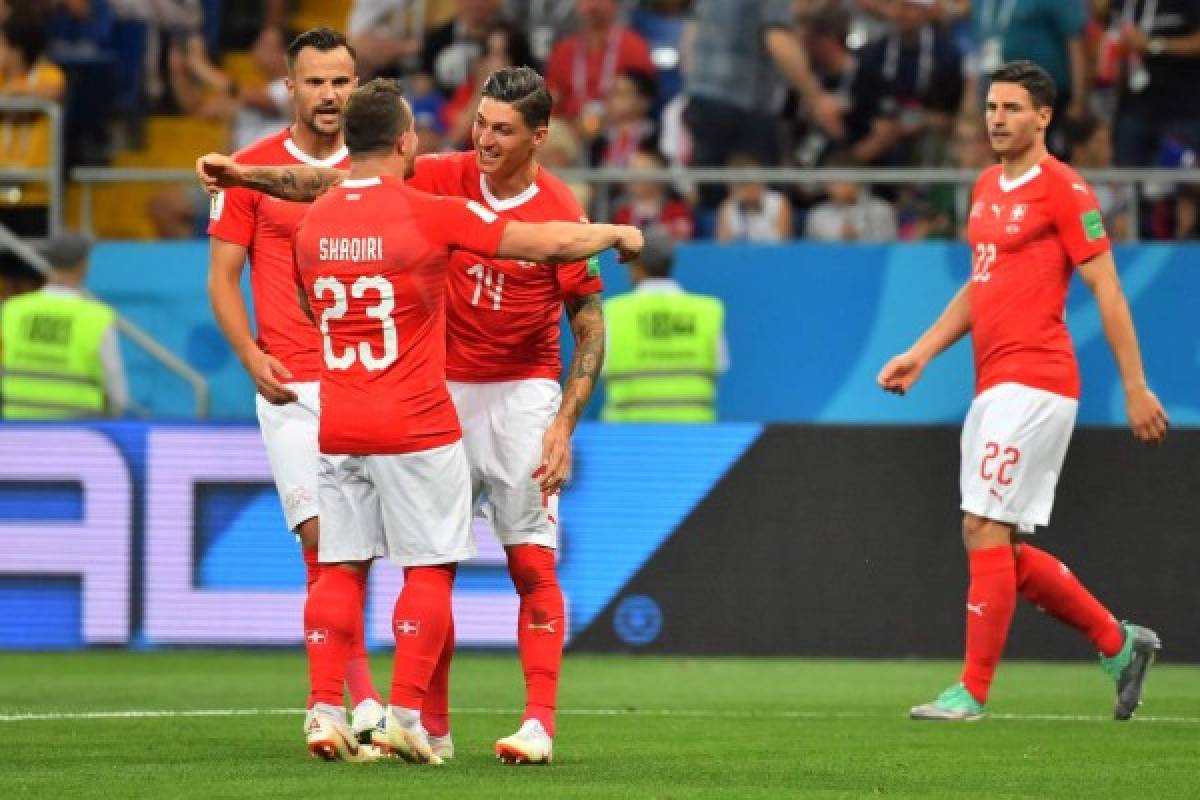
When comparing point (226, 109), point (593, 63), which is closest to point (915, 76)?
point (593, 63)

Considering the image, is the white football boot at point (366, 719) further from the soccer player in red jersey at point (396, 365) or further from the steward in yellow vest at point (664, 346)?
the steward in yellow vest at point (664, 346)

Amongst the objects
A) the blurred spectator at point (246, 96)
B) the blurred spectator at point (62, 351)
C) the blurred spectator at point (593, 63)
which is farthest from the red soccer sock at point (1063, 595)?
the blurred spectator at point (246, 96)

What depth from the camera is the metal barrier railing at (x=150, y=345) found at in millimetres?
14570

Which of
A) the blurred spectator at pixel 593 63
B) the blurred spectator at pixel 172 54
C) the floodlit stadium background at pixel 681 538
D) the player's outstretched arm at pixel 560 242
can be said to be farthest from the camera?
the blurred spectator at pixel 172 54

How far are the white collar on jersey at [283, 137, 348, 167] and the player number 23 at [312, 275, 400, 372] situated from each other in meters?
1.27

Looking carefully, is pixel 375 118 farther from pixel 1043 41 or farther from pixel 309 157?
pixel 1043 41

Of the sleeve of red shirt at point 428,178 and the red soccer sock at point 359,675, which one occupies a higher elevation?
the sleeve of red shirt at point 428,178

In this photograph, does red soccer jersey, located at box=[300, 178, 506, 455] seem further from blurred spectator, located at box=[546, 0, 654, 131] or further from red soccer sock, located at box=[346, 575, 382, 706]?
blurred spectator, located at box=[546, 0, 654, 131]

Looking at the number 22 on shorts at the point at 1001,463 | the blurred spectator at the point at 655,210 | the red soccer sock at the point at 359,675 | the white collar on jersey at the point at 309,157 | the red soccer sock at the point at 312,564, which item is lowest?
the red soccer sock at the point at 359,675

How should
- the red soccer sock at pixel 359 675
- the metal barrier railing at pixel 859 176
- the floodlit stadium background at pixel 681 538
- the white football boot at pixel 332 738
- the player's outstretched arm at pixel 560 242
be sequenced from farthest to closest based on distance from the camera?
1. the metal barrier railing at pixel 859 176
2. the floodlit stadium background at pixel 681 538
3. the red soccer sock at pixel 359 675
4. the white football boot at pixel 332 738
5. the player's outstretched arm at pixel 560 242

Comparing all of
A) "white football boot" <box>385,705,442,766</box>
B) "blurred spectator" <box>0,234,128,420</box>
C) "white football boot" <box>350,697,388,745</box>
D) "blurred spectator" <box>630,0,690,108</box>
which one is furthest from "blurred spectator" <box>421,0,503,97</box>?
"white football boot" <box>385,705,442,766</box>

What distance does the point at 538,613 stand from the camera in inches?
310

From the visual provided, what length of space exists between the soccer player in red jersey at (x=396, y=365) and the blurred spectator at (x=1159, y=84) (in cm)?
843

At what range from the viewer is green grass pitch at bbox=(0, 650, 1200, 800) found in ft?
23.2
